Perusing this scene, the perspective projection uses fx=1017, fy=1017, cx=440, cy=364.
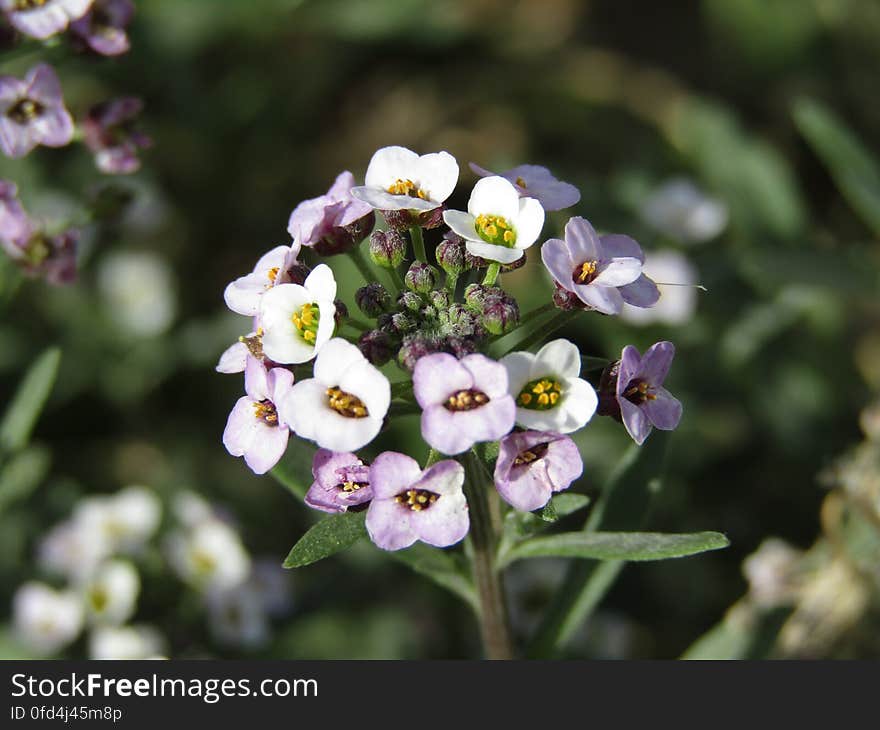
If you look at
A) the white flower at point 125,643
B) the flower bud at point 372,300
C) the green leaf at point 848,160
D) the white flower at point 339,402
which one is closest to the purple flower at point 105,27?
the flower bud at point 372,300

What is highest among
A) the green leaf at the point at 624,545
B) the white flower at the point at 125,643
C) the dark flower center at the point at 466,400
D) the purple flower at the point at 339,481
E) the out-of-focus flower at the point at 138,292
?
the dark flower center at the point at 466,400

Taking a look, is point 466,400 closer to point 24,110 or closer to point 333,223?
point 333,223

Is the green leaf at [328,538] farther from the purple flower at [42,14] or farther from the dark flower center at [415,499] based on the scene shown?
the purple flower at [42,14]

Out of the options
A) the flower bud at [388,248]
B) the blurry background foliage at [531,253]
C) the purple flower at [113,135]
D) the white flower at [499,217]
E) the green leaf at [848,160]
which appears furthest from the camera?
the blurry background foliage at [531,253]

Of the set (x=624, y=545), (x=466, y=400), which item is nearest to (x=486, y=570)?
(x=624, y=545)

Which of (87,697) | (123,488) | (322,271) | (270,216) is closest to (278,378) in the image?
(322,271)

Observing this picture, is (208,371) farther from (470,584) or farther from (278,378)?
(278,378)

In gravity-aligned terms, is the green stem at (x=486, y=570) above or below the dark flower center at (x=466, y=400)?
below
